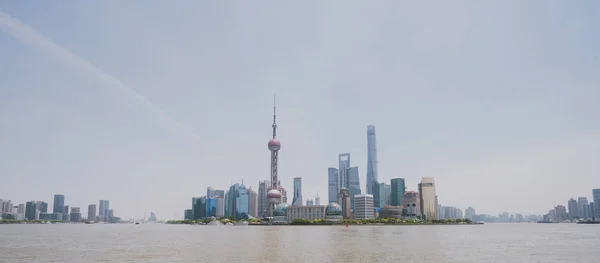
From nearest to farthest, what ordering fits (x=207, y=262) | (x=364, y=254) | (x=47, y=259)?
(x=207, y=262) < (x=47, y=259) < (x=364, y=254)

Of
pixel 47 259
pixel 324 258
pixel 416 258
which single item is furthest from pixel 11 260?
pixel 416 258

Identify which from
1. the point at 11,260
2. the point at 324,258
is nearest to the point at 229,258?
the point at 324,258

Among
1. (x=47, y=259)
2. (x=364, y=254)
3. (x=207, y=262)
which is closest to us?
(x=207, y=262)

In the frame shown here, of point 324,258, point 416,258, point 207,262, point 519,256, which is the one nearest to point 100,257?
point 207,262

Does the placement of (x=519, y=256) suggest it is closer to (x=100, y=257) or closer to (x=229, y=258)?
(x=229, y=258)

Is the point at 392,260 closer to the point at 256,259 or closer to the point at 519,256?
the point at 256,259

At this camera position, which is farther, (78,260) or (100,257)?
(100,257)

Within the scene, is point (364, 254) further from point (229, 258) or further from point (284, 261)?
point (229, 258)

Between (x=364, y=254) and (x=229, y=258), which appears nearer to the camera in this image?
(x=229, y=258)
